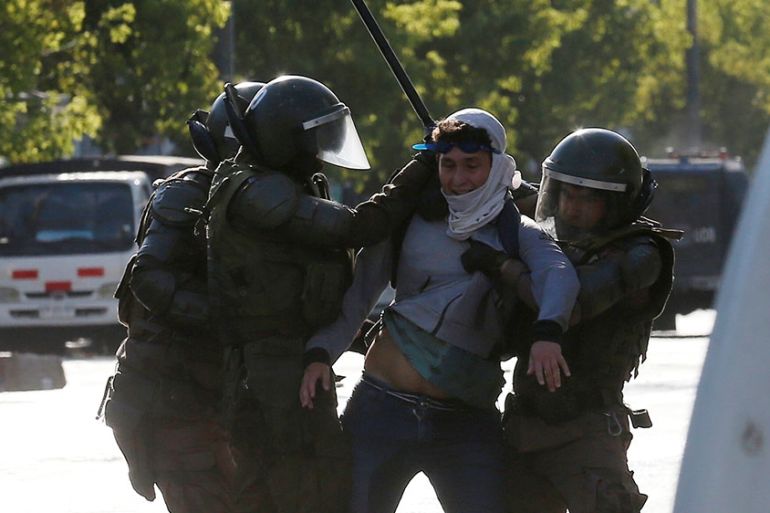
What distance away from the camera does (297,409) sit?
460cm

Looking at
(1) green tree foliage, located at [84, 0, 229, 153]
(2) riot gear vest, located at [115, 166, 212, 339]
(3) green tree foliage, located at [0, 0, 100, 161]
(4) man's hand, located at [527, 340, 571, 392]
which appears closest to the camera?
(4) man's hand, located at [527, 340, 571, 392]

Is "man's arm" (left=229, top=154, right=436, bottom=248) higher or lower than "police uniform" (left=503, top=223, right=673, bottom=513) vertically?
higher

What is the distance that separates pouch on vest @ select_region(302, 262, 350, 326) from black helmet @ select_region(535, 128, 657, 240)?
570mm

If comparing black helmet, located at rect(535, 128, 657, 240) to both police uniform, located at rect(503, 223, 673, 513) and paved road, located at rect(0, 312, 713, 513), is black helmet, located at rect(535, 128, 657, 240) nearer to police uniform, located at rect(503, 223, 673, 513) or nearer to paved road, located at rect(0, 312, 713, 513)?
police uniform, located at rect(503, 223, 673, 513)

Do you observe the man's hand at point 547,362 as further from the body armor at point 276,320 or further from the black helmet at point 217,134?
the black helmet at point 217,134

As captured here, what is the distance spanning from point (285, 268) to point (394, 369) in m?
0.36

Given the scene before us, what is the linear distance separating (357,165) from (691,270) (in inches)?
810

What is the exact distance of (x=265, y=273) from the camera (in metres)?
4.62

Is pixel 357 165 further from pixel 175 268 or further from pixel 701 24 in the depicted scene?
pixel 701 24

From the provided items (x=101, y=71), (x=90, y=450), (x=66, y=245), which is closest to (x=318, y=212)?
(x=90, y=450)

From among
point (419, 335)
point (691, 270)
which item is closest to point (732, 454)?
point (419, 335)

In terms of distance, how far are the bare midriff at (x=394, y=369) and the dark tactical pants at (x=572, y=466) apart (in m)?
0.25

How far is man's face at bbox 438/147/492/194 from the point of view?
14.7ft

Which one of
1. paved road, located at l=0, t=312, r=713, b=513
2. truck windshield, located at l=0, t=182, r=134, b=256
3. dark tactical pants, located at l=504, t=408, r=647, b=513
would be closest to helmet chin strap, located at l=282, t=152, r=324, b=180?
dark tactical pants, located at l=504, t=408, r=647, b=513
